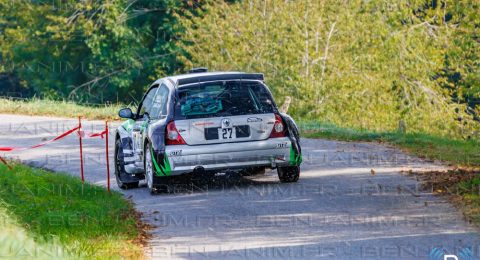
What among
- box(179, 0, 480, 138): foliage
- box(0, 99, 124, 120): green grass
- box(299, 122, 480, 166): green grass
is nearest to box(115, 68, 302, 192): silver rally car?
box(299, 122, 480, 166): green grass

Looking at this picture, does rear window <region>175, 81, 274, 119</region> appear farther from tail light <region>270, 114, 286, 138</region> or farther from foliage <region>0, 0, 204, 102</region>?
foliage <region>0, 0, 204, 102</region>

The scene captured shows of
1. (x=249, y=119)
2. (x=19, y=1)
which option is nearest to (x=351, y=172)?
(x=249, y=119)

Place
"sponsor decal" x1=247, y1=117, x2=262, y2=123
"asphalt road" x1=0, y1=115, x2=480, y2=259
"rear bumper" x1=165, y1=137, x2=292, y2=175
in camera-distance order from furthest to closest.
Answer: "sponsor decal" x1=247, y1=117, x2=262, y2=123
"rear bumper" x1=165, y1=137, x2=292, y2=175
"asphalt road" x1=0, y1=115, x2=480, y2=259

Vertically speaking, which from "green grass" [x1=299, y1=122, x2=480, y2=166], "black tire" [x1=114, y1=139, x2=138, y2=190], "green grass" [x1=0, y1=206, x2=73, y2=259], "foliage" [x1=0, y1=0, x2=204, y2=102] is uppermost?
"green grass" [x1=0, y1=206, x2=73, y2=259]

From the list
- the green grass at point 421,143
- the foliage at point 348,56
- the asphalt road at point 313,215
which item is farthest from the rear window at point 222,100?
the foliage at point 348,56

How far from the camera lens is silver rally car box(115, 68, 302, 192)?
14.3 m

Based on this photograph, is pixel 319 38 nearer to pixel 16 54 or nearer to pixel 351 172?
pixel 351 172

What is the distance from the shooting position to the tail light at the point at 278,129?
1461 centimetres

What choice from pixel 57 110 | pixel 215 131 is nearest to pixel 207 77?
pixel 215 131

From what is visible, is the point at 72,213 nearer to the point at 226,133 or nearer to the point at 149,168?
the point at 149,168

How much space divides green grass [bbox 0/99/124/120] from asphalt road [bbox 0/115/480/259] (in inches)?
468

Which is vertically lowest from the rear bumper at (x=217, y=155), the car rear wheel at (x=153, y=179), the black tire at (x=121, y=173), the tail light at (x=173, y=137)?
the black tire at (x=121, y=173)

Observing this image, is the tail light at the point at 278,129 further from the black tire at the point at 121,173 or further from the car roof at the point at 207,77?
the black tire at the point at 121,173

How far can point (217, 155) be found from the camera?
46.8 feet
